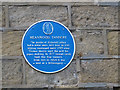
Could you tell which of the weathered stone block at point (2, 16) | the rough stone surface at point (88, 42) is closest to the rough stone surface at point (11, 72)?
the weathered stone block at point (2, 16)

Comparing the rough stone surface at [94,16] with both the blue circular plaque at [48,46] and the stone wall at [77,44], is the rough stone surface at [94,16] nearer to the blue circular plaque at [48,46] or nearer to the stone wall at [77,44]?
the stone wall at [77,44]

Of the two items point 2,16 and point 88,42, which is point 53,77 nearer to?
point 88,42

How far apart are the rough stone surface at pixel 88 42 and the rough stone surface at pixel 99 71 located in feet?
0.49

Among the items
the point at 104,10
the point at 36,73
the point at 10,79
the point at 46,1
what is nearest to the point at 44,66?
the point at 36,73

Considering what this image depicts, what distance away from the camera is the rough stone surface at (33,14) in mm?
3875

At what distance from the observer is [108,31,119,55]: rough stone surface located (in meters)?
3.94

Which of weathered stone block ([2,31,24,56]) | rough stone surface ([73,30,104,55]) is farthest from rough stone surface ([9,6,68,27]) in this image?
rough stone surface ([73,30,104,55])

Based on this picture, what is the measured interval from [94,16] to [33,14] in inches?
32.9

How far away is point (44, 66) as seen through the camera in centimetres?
378

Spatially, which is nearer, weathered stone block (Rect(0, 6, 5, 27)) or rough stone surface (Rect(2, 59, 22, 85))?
rough stone surface (Rect(2, 59, 22, 85))

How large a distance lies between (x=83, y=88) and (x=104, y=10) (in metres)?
1.12

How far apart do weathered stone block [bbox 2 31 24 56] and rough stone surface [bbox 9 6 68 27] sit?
0.41 feet

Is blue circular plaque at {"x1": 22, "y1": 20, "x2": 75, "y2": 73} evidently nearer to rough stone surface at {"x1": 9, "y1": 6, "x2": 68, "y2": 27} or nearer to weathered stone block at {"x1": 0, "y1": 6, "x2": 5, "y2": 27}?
rough stone surface at {"x1": 9, "y1": 6, "x2": 68, "y2": 27}

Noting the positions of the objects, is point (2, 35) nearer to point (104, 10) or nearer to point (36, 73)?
point (36, 73)
